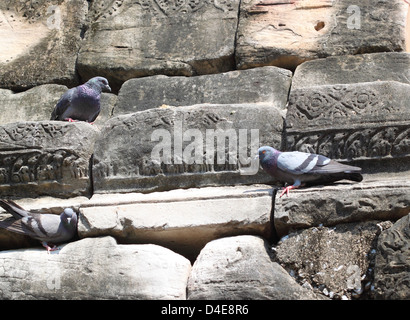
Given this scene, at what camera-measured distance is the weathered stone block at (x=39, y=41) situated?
6293mm

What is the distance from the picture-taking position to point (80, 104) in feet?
18.6

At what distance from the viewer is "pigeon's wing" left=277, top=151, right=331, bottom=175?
15.4 feet

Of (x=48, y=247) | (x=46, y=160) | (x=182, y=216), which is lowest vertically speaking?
(x=48, y=247)

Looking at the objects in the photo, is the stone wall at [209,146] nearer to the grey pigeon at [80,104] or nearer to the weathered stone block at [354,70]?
the weathered stone block at [354,70]

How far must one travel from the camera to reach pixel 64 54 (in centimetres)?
635

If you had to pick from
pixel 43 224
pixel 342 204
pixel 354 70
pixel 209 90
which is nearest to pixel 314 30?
pixel 354 70

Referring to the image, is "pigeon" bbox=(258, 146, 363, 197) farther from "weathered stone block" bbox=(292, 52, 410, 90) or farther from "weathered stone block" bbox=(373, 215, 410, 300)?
"weathered stone block" bbox=(292, 52, 410, 90)

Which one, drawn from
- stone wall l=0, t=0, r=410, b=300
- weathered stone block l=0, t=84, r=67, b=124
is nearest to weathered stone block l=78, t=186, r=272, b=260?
stone wall l=0, t=0, r=410, b=300

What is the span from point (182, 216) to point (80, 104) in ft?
4.42

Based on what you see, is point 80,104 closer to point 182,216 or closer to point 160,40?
point 160,40

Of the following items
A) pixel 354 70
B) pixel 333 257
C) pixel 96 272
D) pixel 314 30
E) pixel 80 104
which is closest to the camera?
pixel 333 257

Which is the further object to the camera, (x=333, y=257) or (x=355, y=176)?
(x=355, y=176)

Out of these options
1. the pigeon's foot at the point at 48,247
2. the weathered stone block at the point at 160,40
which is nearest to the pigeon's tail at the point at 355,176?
the weathered stone block at the point at 160,40

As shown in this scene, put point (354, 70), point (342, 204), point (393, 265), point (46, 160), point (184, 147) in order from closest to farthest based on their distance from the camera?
point (393, 265)
point (342, 204)
point (184, 147)
point (46, 160)
point (354, 70)
